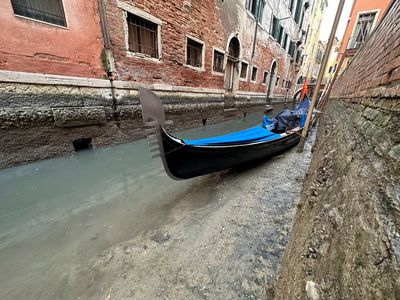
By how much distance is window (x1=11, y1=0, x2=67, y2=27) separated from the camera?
2865 millimetres

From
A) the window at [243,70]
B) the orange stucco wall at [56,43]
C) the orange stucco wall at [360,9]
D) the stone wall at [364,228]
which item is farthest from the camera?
the window at [243,70]

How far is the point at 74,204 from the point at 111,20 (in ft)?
13.0

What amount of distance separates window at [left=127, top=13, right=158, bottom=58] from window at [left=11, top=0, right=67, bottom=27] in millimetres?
1440

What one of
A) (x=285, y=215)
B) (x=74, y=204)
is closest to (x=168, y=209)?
(x=74, y=204)

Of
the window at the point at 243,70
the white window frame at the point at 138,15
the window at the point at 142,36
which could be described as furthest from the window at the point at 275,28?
the window at the point at 142,36

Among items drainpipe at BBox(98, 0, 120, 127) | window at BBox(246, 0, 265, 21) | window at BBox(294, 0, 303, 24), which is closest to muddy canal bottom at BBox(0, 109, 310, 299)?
drainpipe at BBox(98, 0, 120, 127)

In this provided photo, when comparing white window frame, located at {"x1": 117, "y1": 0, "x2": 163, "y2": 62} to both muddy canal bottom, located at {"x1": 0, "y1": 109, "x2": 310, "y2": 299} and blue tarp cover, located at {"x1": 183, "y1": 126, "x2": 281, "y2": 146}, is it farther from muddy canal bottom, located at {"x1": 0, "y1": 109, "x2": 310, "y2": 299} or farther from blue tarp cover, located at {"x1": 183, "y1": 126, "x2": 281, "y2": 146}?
blue tarp cover, located at {"x1": 183, "y1": 126, "x2": 281, "y2": 146}

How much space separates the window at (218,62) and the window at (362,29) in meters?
8.44

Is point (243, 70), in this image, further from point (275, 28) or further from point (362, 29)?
point (362, 29)

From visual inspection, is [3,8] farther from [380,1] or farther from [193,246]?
[380,1]

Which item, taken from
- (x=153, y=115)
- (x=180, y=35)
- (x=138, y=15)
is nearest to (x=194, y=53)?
(x=180, y=35)

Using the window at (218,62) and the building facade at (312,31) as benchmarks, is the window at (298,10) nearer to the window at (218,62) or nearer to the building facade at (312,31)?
the building facade at (312,31)

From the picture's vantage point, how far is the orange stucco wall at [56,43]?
9.19ft

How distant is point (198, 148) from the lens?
2.52 metres
